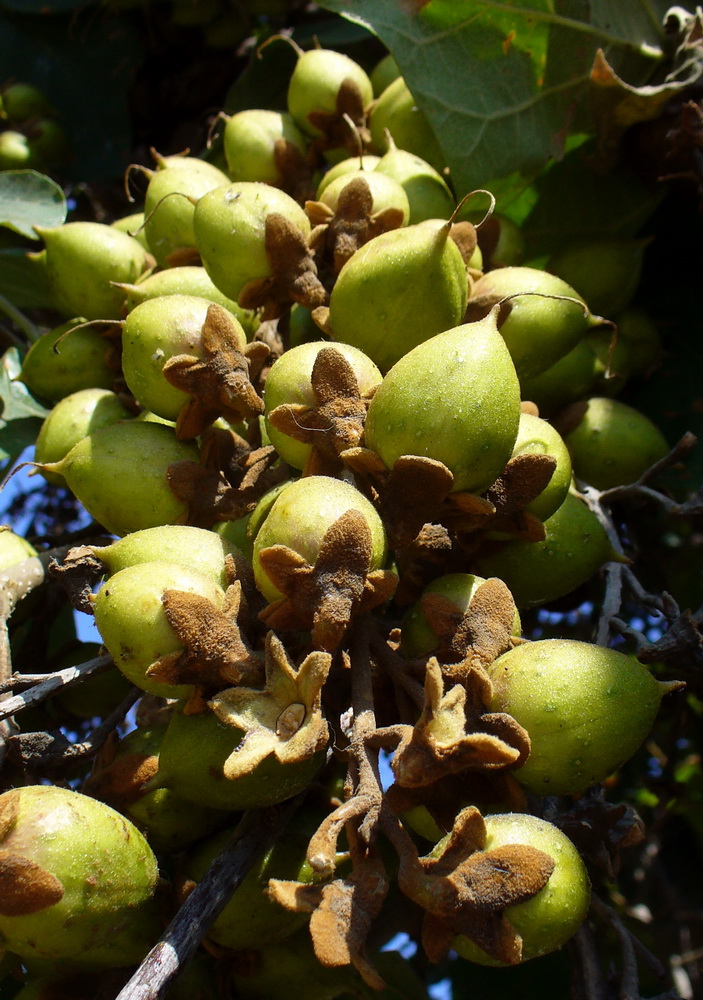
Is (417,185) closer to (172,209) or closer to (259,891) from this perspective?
(172,209)

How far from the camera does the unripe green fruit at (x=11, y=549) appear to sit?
179cm

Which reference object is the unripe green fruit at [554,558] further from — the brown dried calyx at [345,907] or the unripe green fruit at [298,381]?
the brown dried calyx at [345,907]

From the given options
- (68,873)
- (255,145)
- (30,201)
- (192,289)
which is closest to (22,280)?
(30,201)

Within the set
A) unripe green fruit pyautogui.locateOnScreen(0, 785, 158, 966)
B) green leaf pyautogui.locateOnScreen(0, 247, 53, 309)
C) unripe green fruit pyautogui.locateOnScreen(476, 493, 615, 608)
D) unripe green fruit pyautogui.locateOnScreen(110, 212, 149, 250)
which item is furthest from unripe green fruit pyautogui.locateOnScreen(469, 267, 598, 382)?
green leaf pyautogui.locateOnScreen(0, 247, 53, 309)

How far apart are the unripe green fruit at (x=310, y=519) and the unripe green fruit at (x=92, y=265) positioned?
0.97 metres

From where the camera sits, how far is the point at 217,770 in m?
1.35

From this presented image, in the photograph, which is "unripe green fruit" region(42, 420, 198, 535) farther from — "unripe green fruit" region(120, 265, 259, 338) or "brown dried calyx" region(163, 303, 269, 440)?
"unripe green fruit" region(120, 265, 259, 338)

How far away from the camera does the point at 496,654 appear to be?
136 centimetres

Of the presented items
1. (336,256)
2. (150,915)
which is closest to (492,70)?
(336,256)

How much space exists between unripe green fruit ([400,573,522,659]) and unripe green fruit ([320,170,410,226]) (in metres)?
0.79

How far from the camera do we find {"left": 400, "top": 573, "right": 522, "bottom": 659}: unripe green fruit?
1.42 m

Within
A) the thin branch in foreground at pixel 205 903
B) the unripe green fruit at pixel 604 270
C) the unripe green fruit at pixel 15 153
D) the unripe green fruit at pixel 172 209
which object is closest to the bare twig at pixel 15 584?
the thin branch in foreground at pixel 205 903

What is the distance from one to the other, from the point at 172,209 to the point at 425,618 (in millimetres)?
1197

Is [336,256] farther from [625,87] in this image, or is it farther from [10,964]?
[10,964]
